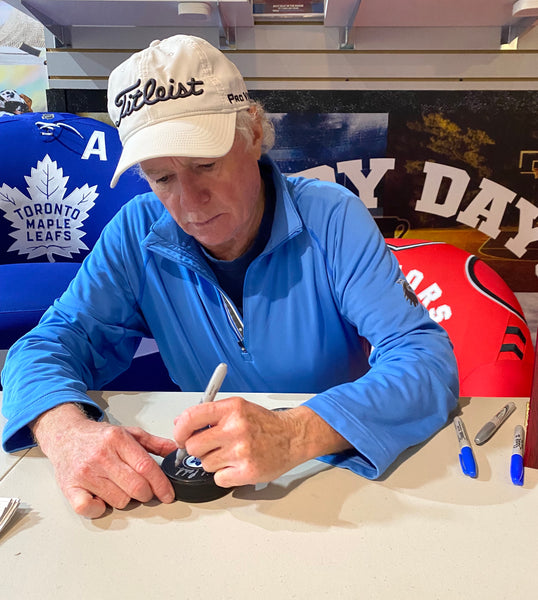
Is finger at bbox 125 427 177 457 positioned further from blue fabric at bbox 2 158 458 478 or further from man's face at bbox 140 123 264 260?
man's face at bbox 140 123 264 260

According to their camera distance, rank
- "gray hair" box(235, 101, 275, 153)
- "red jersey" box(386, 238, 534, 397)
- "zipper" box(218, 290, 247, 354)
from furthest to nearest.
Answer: "red jersey" box(386, 238, 534, 397)
"zipper" box(218, 290, 247, 354)
"gray hair" box(235, 101, 275, 153)

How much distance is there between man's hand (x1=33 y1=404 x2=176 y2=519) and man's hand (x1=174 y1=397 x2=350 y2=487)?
0.21ft

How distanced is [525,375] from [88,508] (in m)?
1.37

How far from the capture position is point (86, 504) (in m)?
0.75

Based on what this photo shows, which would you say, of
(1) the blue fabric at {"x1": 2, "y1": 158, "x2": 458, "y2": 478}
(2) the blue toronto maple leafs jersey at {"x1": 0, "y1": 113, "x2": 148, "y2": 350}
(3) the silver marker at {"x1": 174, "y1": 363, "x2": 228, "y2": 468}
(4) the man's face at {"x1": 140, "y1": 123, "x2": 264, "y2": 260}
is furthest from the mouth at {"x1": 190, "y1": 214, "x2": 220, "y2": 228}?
(2) the blue toronto maple leafs jersey at {"x1": 0, "y1": 113, "x2": 148, "y2": 350}

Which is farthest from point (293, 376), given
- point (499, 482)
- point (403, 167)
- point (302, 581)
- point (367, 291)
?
point (403, 167)

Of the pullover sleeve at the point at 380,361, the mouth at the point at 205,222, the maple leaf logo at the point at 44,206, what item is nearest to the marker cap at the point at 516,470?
the pullover sleeve at the point at 380,361

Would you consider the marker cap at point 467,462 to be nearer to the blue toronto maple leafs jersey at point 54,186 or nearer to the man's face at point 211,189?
the man's face at point 211,189

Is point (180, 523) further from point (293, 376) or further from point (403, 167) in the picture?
point (403, 167)

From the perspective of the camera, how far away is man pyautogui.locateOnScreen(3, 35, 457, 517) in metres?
0.81

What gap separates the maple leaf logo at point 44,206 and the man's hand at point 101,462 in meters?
1.52

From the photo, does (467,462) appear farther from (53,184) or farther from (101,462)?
(53,184)

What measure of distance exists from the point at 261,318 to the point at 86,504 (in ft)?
1.98

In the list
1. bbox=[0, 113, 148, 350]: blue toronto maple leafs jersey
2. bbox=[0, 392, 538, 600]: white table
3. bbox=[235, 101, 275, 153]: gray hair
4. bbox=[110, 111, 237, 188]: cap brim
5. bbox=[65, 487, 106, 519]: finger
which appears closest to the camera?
bbox=[0, 392, 538, 600]: white table
